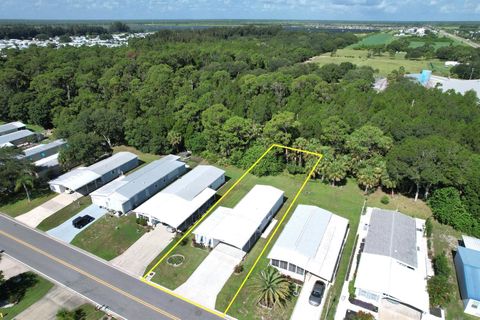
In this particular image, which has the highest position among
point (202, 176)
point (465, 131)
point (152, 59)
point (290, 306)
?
point (152, 59)

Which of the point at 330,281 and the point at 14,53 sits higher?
the point at 14,53

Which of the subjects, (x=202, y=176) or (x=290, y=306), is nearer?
(x=290, y=306)

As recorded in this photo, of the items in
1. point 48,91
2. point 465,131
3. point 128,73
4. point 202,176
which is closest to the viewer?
point 202,176

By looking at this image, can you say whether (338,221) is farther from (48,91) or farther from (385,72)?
(385,72)

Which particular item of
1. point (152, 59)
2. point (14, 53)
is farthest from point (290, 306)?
point (14, 53)

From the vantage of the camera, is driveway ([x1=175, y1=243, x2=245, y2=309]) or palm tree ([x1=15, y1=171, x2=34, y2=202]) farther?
palm tree ([x1=15, y1=171, x2=34, y2=202])

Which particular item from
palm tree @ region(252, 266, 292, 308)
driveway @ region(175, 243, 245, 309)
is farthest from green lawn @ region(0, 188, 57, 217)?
palm tree @ region(252, 266, 292, 308)
